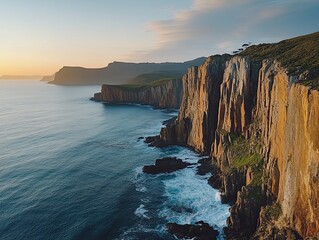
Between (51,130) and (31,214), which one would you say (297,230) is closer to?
(31,214)

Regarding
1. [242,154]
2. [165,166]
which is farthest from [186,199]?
[165,166]

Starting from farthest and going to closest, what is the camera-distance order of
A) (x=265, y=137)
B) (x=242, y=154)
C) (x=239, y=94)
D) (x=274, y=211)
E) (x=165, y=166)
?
(x=165, y=166)
(x=239, y=94)
(x=242, y=154)
(x=265, y=137)
(x=274, y=211)


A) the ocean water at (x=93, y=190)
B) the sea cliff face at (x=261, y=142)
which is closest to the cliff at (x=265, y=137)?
the sea cliff face at (x=261, y=142)

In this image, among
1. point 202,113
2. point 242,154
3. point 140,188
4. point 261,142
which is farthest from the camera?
point 202,113

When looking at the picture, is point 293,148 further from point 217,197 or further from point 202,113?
point 202,113

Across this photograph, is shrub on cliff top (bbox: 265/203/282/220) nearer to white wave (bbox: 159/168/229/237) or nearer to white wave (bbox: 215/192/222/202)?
white wave (bbox: 159/168/229/237)

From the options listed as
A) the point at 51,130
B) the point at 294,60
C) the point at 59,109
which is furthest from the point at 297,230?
the point at 59,109

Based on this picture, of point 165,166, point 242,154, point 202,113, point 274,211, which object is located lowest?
point 165,166

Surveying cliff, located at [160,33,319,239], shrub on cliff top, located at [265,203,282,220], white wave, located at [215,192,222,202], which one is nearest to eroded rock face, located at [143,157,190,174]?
cliff, located at [160,33,319,239]

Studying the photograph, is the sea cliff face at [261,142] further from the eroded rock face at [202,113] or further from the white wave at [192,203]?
the white wave at [192,203]
